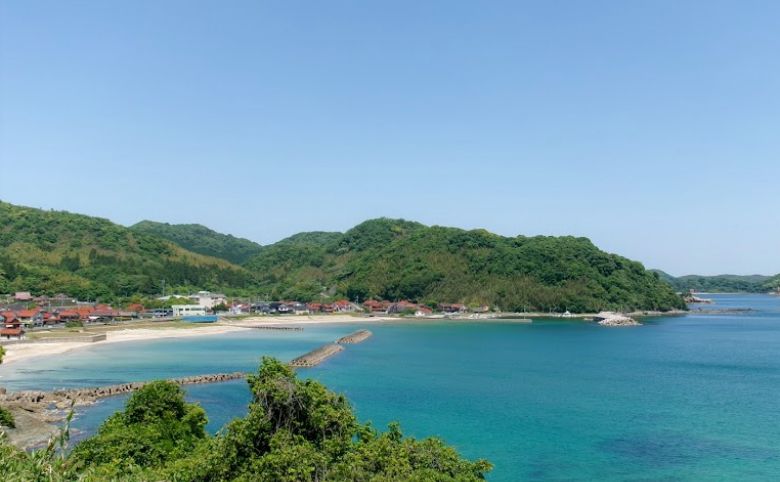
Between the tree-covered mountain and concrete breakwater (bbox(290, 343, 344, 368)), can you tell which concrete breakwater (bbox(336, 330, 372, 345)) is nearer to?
concrete breakwater (bbox(290, 343, 344, 368))

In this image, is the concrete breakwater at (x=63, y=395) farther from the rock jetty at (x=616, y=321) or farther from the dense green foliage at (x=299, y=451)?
the rock jetty at (x=616, y=321)

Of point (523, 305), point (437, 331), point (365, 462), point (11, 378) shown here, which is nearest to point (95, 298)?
point (437, 331)

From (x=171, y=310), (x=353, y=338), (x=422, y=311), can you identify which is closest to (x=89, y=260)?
(x=171, y=310)

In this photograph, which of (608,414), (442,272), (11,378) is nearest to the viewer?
(608,414)

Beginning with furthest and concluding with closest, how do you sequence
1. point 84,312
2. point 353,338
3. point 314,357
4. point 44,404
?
point 84,312 < point 353,338 < point 314,357 < point 44,404

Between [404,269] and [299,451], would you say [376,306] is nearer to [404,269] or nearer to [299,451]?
[404,269]

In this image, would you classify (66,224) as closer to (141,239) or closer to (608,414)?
(141,239)
